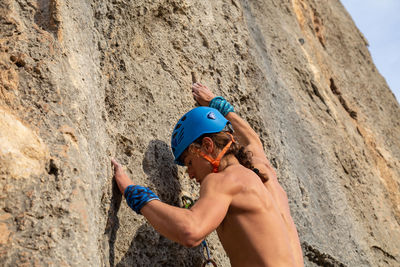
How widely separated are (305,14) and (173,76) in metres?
4.46

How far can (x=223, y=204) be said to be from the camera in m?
2.58

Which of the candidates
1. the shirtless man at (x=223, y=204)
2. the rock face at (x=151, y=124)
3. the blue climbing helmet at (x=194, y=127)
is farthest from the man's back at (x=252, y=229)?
the rock face at (x=151, y=124)

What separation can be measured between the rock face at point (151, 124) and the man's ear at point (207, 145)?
38cm

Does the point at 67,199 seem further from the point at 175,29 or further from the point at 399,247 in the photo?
the point at 399,247

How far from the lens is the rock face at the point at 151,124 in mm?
2164

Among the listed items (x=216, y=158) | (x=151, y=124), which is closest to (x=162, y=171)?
(x=151, y=124)

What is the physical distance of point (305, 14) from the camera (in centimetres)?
767

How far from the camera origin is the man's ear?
299 cm

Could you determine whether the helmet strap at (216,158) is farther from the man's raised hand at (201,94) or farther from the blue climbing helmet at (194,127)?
the man's raised hand at (201,94)

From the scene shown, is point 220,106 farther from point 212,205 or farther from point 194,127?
point 212,205

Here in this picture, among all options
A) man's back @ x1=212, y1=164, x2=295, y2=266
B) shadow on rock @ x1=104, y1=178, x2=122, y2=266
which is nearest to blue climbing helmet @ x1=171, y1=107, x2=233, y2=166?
man's back @ x1=212, y1=164, x2=295, y2=266

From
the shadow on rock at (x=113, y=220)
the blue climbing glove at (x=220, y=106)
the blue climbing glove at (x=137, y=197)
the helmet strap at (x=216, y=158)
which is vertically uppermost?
the helmet strap at (x=216, y=158)

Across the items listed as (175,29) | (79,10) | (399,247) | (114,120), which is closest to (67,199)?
(114,120)

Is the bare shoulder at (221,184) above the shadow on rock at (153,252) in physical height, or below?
above
